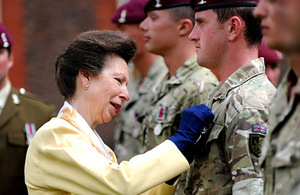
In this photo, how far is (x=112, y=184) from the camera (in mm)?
2719

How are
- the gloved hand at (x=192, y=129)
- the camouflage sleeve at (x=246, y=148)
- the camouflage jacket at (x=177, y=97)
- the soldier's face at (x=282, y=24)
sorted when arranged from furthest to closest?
the camouflage jacket at (x=177, y=97) → the gloved hand at (x=192, y=129) → the camouflage sleeve at (x=246, y=148) → the soldier's face at (x=282, y=24)

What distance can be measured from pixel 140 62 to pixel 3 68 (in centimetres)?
147

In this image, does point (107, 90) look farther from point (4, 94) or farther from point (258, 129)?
point (4, 94)

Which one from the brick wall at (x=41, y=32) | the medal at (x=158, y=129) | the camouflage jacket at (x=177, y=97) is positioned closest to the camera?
the camouflage jacket at (x=177, y=97)

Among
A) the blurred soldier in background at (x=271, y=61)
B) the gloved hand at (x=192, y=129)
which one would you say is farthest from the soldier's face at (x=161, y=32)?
the gloved hand at (x=192, y=129)

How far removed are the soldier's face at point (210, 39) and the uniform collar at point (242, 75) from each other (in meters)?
0.15

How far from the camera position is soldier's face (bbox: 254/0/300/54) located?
1.98 m

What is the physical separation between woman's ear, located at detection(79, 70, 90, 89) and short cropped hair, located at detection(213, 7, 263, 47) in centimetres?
73

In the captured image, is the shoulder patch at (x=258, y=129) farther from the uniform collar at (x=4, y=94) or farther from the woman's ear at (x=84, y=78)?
the uniform collar at (x=4, y=94)

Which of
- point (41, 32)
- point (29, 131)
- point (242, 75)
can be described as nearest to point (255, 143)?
point (242, 75)

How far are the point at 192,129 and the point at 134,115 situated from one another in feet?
10.0

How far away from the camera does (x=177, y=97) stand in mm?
4172

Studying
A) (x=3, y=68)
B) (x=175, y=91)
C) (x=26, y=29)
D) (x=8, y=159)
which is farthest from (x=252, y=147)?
(x=26, y=29)

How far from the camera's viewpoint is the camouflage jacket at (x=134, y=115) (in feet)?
18.8
